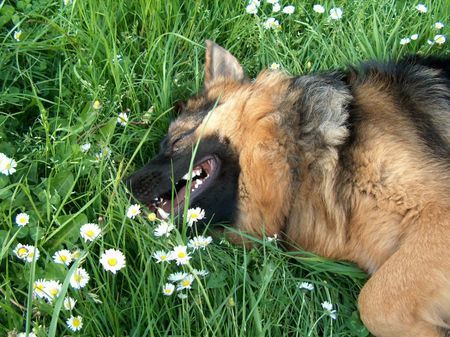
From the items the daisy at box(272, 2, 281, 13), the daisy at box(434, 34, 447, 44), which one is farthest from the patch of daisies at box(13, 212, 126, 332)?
the daisy at box(434, 34, 447, 44)

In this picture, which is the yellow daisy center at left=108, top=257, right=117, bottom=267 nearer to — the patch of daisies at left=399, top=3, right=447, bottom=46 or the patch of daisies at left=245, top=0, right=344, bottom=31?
the patch of daisies at left=245, top=0, right=344, bottom=31

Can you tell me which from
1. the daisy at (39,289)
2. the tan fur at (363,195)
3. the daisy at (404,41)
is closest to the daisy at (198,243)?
the tan fur at (363,195)

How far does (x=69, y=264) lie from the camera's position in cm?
273

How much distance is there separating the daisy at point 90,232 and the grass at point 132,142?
0.04 metres

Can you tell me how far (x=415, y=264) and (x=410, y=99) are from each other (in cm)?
108

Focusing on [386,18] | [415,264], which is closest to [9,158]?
[415,264]

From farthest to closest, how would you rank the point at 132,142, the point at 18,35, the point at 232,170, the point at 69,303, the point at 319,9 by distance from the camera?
1. the point at 319,9
2. the point at 18,35
3. the point at 132,142
4. the point at 232,170
5. the point at 69,303

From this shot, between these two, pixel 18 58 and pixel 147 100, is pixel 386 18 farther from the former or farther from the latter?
pixel 18 58

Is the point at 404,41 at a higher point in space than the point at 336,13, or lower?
lower

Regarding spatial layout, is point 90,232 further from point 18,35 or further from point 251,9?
point 251,9

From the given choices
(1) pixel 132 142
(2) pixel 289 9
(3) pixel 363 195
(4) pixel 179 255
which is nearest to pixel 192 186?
(1) pixel 132 142

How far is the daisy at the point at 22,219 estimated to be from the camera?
281 cm

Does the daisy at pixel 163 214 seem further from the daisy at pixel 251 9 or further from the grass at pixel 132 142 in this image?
the daisy at pixel 251 9

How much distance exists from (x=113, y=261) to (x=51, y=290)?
0.30 m
